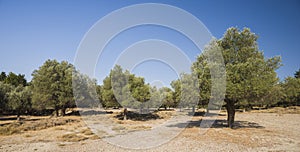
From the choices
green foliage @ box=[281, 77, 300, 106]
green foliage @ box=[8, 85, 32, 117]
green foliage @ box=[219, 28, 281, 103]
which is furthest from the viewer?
green foliage @ box=[281, 77, 300, 106]

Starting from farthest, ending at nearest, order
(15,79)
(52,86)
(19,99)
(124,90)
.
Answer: (15,79) < (19,99) < (52,86) < (124,90)

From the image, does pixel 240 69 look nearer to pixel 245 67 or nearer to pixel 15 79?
pixel 245 67

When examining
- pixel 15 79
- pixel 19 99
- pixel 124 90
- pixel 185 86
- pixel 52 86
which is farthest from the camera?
pixel 15 79

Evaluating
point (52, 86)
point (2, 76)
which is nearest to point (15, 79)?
point (2, 76)

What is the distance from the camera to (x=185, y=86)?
2138 cm

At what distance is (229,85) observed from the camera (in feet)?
63.1

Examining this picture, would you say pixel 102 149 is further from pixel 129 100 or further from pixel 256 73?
pixel 129 100

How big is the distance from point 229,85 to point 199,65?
178 inches

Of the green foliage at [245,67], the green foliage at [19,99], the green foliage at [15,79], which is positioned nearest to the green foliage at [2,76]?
the green foliage at [15,79]

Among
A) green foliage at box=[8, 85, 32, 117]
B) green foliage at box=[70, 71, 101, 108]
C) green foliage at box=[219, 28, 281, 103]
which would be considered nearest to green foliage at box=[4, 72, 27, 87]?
green foliage at box=[8, 85, 32, 117]

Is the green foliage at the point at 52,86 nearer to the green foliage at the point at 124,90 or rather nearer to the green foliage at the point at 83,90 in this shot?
the green foliage at the point at 83,90

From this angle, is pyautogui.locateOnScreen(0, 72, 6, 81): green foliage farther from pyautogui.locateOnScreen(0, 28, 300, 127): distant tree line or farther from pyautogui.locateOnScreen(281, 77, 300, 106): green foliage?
pyautogui.locateOnScreen(281, 77, 300, 106): green foliage

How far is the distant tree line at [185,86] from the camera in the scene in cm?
1967

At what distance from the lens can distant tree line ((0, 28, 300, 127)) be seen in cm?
1967
